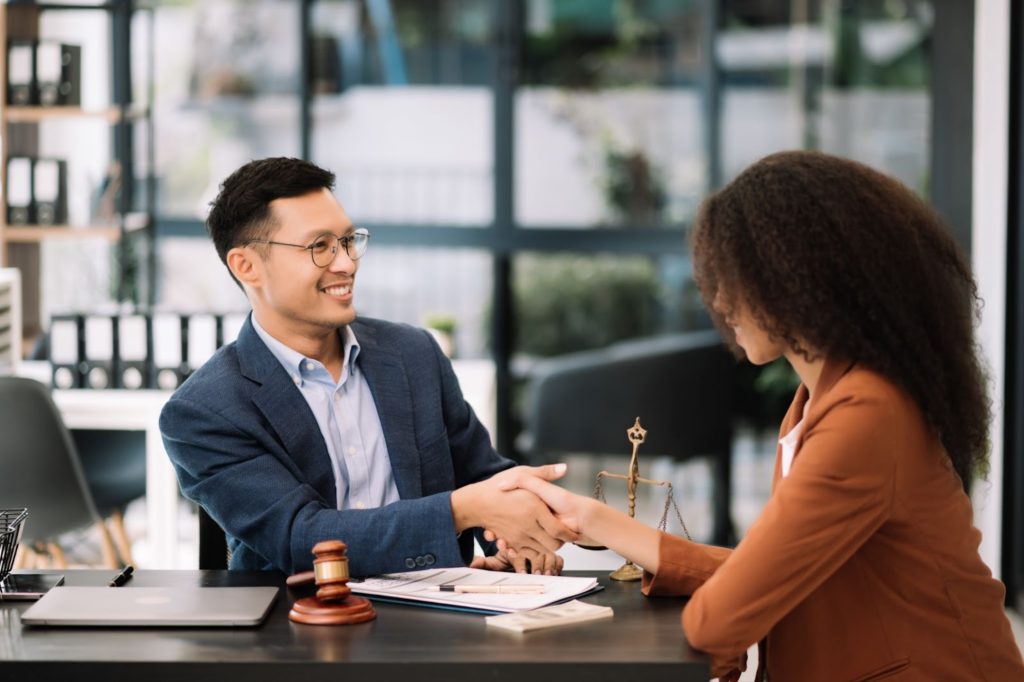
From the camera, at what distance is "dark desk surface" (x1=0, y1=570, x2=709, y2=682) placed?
1602mm

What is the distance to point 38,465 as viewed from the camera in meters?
3.68

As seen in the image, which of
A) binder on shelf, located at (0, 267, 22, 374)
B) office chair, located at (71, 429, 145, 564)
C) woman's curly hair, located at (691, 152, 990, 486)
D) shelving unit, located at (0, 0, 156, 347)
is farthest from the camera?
shelving unit, located at (0, 0, 156, 347)

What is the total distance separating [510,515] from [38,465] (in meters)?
2.05

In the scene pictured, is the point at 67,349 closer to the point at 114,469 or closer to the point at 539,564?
the point at 114,469

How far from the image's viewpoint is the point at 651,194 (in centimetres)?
530

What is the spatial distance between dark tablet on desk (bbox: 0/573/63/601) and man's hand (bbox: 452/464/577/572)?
597mm

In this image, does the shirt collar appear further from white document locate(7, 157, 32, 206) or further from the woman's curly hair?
white document locate(7, 157, 32, 206)

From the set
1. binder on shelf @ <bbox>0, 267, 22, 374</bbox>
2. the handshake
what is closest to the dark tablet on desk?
the handshake

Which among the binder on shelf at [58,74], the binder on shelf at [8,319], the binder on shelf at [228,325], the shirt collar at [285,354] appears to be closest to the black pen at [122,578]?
the shirt collar at [285,354]

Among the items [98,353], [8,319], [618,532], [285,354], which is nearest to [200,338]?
[98,353]

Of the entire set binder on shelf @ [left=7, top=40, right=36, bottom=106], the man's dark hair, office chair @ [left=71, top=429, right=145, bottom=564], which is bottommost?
office chair @ [left=71, top=429, right=145, bottom=564]

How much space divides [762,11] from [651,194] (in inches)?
31.4

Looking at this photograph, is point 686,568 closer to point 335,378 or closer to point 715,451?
point 335,378

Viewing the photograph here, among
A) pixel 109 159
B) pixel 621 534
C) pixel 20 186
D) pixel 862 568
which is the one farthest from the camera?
pixel 109 159
